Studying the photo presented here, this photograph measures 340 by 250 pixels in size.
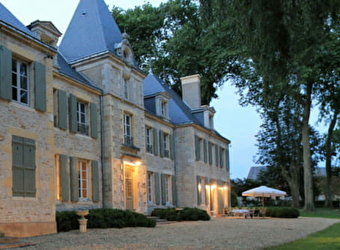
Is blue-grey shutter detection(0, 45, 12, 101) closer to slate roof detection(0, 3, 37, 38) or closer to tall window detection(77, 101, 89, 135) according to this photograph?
slate roof detection(0, 3, 37, 38)

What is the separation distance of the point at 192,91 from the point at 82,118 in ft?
41.1

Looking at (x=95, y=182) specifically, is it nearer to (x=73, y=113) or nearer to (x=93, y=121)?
(x=93, y=121)

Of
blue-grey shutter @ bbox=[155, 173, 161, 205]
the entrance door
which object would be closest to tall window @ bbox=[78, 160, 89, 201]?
the entrance door

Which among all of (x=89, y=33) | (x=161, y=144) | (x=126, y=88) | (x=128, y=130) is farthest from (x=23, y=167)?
(x=161, y=144)

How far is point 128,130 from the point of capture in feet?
59.2

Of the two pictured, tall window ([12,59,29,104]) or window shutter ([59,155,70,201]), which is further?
window shutter ([59,155,70,201])

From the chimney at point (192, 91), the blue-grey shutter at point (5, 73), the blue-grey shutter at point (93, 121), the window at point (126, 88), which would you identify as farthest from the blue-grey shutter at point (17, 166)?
the chimney at point (192, 91)

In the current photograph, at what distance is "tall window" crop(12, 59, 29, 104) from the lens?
1096cm

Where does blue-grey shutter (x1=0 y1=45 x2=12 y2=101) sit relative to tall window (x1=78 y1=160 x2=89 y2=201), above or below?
above

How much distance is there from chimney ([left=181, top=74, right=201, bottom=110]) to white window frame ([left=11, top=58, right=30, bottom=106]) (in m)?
16.5

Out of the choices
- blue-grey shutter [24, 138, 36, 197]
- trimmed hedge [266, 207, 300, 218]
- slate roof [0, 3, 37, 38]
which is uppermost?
slate roof [0, 3, 37, 38]

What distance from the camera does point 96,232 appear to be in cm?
1158

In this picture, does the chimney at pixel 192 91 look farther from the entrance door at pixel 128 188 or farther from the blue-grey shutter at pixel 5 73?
the blue-grey shutter at pixel 5 73

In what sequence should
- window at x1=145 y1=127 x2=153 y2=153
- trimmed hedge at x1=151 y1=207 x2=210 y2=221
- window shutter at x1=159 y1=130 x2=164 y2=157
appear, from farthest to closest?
window shutter at x1=159 y1=130 x2=164 y2=157 → window at x1=145 y1=127 x2=153 y2=153 → trimmed hedge at x1=151 y1=207 x2=210 y2=221
